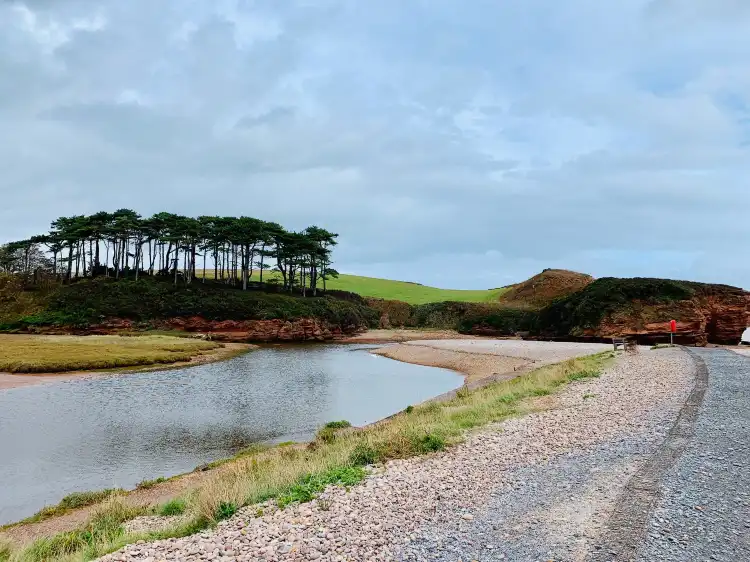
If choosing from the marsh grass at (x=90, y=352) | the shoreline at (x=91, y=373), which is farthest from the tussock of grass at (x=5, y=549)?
the marsh grass at (x=90, y=352)

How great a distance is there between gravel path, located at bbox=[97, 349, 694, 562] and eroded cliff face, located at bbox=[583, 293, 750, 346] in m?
51.1

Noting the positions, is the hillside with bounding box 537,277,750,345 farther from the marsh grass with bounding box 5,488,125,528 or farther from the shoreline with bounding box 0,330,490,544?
the marsh grass with bounding box 5,488,125,528

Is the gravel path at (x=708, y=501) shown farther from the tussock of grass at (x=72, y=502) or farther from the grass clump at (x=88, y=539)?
the tussock of grass at (x=72, y=502)

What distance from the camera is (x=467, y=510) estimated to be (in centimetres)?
775

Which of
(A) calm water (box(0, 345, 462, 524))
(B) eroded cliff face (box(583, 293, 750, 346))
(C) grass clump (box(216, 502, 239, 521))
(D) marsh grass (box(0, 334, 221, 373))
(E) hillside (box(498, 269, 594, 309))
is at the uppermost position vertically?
(E) hillside (box(498, 269, 594, 309))

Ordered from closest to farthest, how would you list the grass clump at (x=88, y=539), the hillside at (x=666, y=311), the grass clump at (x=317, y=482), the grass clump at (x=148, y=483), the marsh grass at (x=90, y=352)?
the grass clump at (x=88, y=539)
the grass clump at (x=317, y=482)
the grass clump at (x=148, y=483)
the marsh grass at (x=90, y=352)
the hillside at (x=666, y=311)

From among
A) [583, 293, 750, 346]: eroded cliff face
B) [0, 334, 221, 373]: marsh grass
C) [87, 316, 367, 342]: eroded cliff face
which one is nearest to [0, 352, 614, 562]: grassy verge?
[0, 334, 221, 373]: marsh grass

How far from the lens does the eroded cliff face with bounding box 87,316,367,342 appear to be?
226 ft

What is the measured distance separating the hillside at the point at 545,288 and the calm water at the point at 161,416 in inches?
2812

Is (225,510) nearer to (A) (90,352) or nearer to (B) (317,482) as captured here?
(B) (317,482)

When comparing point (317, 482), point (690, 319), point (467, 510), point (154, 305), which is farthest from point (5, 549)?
point (154, 305)

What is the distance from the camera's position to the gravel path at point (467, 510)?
21.1 ft

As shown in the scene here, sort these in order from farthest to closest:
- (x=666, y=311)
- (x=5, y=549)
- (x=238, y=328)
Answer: (x=238, y=328)
(x=666, y=311)
(x=5, y=549)

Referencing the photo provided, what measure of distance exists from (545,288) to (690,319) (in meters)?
53.4
